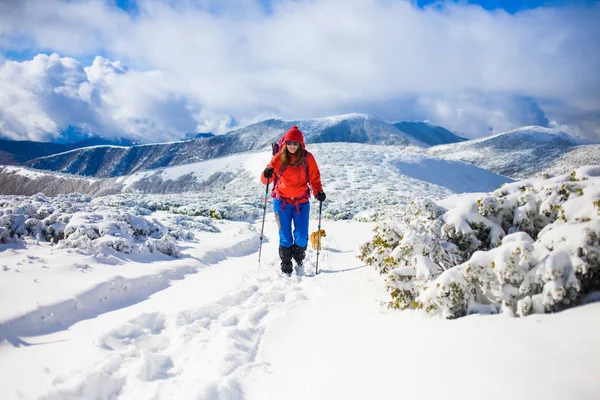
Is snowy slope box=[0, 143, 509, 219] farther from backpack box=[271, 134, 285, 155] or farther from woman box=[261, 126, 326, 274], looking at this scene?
woman box=[261, 126, 326, 274]

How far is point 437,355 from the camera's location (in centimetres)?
268

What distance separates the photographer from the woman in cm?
685

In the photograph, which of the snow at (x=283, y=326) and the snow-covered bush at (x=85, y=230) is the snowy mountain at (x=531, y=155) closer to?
the snow-covered bush at (x=85, y=230)

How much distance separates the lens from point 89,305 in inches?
169

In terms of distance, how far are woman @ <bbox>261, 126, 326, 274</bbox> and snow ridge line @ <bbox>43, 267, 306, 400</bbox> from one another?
7.87ft

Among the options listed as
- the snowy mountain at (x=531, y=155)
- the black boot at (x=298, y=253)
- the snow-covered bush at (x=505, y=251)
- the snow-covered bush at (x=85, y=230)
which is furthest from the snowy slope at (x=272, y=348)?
the snowy mountain at (x=531, y=155)

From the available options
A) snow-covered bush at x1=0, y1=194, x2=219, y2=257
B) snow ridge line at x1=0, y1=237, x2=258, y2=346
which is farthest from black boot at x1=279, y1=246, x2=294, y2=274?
snow-covered bush at x1=0, y1=194, x2=219, y2=257

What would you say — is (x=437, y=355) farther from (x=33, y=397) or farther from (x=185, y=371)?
(x=33, y=397)

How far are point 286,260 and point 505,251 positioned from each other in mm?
4496

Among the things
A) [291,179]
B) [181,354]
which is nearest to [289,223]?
[291,179]

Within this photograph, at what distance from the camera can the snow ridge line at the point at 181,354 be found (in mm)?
2660

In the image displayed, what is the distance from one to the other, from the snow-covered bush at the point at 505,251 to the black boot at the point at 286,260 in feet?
7.65

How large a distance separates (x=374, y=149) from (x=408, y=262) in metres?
44.2

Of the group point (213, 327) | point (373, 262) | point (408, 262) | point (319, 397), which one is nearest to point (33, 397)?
point (213, 327)
